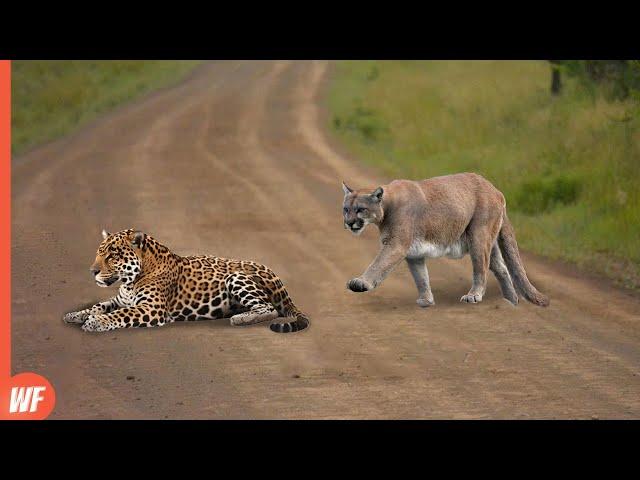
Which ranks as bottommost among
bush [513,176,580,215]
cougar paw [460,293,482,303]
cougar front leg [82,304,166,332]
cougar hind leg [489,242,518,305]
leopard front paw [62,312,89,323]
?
leopard front paw [62,312,89,323]

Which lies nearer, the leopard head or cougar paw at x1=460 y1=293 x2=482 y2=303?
the leopard head

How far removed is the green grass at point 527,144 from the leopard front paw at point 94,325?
7.37m

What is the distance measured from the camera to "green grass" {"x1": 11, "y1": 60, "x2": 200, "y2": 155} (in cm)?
2955

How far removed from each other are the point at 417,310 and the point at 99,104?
20.4 meters

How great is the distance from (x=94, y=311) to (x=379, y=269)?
3.32 meters

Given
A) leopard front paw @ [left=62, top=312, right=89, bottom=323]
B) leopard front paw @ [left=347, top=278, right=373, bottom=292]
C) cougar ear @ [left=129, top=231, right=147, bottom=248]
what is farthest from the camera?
leopard front paw @ [left=347, top=278, right=373, bottom=292]

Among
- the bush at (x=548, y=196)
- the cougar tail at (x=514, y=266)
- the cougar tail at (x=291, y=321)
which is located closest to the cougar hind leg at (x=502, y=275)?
the cougar tail at (x=514, y=266)

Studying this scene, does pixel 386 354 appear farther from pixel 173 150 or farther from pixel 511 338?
pixel 173 150

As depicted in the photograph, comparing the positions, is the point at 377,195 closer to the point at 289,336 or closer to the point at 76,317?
the point at 289,336

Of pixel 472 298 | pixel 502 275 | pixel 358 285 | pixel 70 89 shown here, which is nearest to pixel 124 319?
pixel 358 285

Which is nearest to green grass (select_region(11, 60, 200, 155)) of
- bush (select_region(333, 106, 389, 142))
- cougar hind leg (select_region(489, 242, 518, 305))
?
bush (select_region(333, 106, 389, 142))

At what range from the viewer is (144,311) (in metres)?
12.5

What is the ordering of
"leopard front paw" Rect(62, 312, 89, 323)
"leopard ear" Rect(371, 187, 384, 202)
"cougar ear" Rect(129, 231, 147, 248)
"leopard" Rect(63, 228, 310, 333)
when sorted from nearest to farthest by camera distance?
"leopard" Rect(63, 228, 310, 333), "cougar ear" Rect(129, 231, 147, 248), "leopard front paw" Rect(62, 312, 89, 323), "leopard ear" Rect(371, 187, 384, 202)

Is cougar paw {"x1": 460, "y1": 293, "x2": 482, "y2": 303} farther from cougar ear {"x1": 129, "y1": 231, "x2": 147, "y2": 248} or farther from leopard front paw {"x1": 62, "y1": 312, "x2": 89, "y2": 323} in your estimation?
leopard front paw {"x1": 62, "y1": 312, "x2": 89, "y2": 323}
